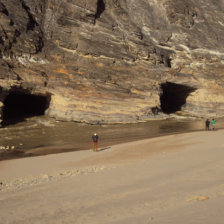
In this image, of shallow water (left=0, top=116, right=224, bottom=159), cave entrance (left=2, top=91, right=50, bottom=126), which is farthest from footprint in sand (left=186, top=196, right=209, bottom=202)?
cave entrance (left=2, top=91, right=50, bottom=126)

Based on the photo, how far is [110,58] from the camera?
77.2 feet

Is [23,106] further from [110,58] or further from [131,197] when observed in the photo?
[131,197]

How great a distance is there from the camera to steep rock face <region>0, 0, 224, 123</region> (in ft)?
66.9

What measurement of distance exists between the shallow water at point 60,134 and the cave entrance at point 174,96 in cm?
882

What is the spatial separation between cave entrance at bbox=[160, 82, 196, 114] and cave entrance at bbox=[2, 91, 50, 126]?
48.3 ft

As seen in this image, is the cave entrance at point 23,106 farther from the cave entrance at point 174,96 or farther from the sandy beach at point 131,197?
the sandy beach at point 131,197

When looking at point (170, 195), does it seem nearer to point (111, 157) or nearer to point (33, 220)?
point (33, 220)

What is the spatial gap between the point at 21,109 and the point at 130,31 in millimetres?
15179

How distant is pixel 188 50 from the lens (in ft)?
95.0

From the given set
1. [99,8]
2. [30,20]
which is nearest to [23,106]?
[30,20]

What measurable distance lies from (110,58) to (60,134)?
34.8 feet

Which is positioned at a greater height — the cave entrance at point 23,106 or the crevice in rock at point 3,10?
the crevice in rock at point 3,10

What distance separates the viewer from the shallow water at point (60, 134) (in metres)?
13.1

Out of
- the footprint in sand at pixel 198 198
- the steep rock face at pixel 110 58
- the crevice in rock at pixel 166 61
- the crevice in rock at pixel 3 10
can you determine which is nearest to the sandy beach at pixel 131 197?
the footprint in sand at pixel 198 198
